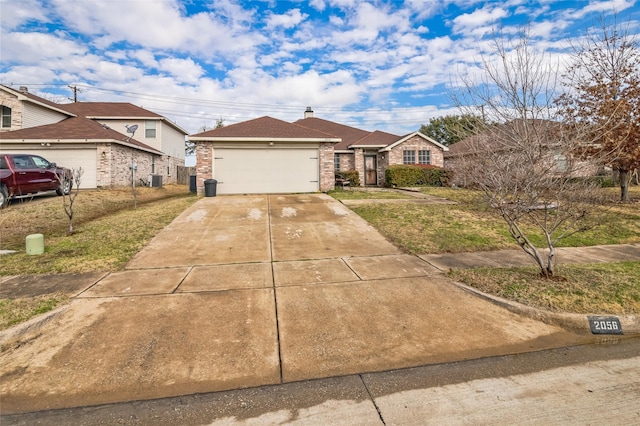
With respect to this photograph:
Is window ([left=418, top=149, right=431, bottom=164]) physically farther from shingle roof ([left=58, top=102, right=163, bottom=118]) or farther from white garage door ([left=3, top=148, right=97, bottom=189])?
white garage door ([left=3, top=148, right=97, bottom=189])

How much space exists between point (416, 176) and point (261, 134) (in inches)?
425

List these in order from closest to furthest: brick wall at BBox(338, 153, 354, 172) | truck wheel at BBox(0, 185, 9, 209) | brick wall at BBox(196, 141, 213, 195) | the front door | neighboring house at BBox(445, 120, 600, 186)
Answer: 1. neighboring house at BBox(445, 120, 600, 186)
2. truck wheel at BBox(0, 185, 9, 209)
3. brick wall at BBox(196, 141, 213, 195)
4. brick wall at BBox(338, 153, 354, 172)
5. the front door

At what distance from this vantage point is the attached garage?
1477 centimetres

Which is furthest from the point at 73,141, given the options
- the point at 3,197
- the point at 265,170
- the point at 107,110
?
the point at 265,170

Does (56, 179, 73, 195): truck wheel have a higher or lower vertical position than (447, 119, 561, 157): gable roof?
lower

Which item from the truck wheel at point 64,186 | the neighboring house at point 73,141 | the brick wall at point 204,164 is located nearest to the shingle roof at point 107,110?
the neighboring house at point 73,141

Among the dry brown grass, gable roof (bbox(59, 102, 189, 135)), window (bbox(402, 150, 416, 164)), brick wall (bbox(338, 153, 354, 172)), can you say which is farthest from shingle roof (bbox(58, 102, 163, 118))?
window (bbox(402, 150, 416, 164))

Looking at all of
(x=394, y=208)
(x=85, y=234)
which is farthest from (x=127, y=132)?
(x=394, y=208)

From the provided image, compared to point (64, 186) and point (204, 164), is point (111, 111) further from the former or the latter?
point (64, 186)

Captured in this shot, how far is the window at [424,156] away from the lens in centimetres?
2244

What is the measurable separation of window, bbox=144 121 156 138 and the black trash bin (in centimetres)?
1242

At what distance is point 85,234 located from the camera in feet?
25.9

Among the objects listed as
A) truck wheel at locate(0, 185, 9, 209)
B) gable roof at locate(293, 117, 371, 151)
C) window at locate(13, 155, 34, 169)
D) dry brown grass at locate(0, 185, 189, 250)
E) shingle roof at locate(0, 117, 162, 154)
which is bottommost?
dry brown grass at locate(0, 185, 189, 250)

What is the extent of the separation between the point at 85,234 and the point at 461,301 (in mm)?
8433
